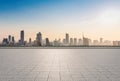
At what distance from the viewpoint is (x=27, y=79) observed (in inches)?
464

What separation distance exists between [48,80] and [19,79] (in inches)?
69.2

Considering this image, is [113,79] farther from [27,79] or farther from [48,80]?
[27,79]

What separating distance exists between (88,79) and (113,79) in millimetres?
1504

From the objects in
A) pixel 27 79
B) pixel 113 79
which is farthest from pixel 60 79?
pixel 113 79

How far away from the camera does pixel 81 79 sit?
11859 millimetres

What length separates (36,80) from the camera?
1156 centimetres

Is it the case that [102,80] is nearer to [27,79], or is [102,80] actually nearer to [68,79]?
[68,79]

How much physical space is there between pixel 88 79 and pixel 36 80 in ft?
10.2

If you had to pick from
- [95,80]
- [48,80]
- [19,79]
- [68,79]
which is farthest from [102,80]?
[19,79]

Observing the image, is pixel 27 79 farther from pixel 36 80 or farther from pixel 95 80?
pixel 95 80

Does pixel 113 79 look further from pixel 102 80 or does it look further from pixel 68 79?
pixel 68 79

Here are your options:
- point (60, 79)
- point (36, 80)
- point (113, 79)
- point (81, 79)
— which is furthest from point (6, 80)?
point (113, 79)

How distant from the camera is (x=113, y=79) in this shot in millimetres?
11797

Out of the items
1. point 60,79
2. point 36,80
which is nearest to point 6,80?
point 36,80
